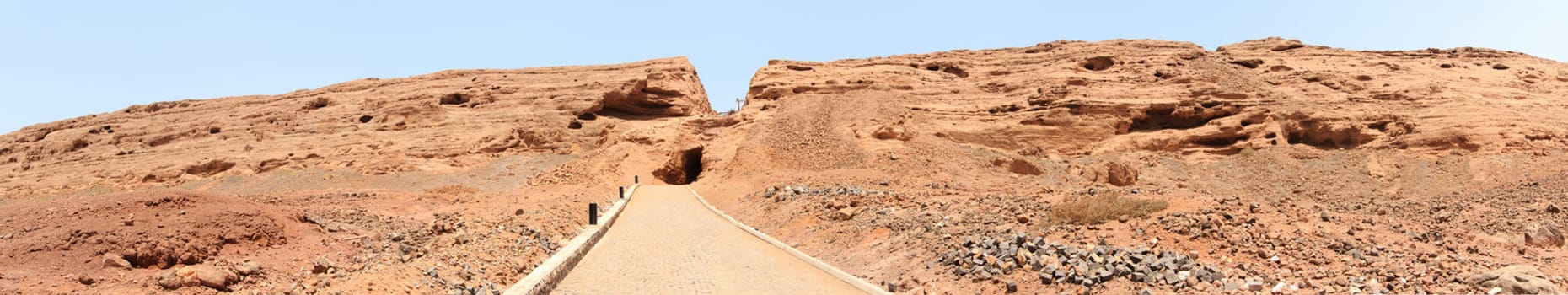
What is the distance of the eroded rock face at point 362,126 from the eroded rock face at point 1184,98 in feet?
24.2

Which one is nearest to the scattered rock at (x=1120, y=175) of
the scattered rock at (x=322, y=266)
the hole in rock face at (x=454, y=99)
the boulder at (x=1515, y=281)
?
the boulder at (x=1515, y=281)

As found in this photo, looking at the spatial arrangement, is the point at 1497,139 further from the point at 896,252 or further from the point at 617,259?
the point at 617,259

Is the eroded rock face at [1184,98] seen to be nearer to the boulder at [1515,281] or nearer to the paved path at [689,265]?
the paved path at [689,265]

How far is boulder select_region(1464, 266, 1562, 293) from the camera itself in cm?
602

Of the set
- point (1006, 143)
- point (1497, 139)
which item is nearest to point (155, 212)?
point (1006, 143)

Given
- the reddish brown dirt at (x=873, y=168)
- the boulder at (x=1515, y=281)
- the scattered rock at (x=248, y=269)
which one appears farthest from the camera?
the reddish brown dirt at (x=873, y=168)

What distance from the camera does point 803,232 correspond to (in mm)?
14711

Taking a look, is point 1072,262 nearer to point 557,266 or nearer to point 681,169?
point 557,266

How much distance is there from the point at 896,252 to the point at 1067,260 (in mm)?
3046

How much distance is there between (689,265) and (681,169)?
78.9 ft

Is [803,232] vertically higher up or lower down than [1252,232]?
lower down

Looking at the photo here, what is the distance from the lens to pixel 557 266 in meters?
9.83

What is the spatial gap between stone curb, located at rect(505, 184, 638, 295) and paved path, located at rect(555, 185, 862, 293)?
0.12 metres

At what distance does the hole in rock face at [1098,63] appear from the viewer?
36375 millimetres
